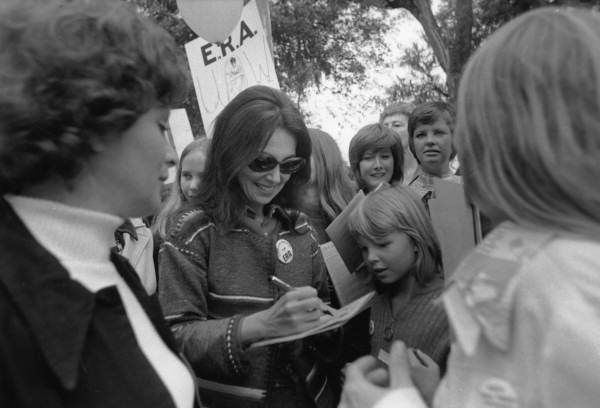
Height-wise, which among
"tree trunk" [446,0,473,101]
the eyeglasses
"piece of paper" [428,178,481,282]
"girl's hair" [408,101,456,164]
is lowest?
"tree trunk" [446,0,473,101]

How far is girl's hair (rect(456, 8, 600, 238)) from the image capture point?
1.01m

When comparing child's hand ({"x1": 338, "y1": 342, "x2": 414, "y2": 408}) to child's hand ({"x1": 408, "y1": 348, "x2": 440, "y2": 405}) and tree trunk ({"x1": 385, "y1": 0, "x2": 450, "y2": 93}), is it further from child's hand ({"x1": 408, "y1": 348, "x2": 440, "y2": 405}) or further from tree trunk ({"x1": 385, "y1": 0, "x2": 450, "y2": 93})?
tree trunk ({"x1": 385, "y1": 0, "x2": 450, "y2": 93})

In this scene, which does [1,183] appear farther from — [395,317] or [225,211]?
[395,317]

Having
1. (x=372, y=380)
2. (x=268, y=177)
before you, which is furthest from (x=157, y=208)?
(x=268, y=177)

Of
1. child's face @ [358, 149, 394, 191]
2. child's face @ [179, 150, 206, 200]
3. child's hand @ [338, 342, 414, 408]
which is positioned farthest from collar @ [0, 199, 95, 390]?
child's face @ [358, 149, 394, 191]

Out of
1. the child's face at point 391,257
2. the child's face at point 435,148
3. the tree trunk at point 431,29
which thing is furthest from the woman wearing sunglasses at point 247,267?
the tree trunk at point 431,29

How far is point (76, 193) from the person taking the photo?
4.11 ft

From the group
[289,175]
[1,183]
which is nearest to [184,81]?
[1,183]

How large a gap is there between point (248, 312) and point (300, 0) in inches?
616

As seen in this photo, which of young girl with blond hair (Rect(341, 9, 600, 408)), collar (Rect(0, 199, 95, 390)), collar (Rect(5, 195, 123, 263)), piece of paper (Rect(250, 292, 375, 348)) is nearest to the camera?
young girl with blond hair (Rect(341, 9, 600, 408))

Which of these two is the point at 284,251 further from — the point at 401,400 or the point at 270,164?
the point at 401,400

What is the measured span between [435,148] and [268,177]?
223cm

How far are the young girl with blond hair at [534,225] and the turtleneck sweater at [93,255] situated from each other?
52cm

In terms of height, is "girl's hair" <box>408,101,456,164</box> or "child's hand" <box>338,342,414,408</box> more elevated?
"child's hand" <box>338,342,414,408</box>
